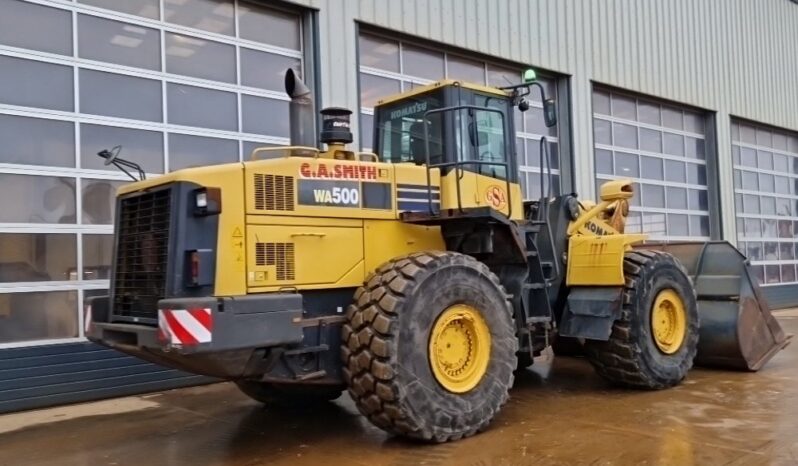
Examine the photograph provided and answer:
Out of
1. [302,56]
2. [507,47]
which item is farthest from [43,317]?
[507,47]

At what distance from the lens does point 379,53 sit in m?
11.4

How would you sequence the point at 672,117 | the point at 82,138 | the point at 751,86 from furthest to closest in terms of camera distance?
the point at 751,86, the point at 672,117, the point at 82,138

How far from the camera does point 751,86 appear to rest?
19.1m

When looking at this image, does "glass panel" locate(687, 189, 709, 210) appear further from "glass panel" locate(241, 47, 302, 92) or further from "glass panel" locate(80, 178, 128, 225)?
"glass panel" locate(80, 178, 128, 225)

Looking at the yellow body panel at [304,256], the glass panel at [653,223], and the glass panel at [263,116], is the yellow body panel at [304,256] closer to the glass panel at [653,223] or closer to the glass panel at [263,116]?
the glass panel at [263,116]

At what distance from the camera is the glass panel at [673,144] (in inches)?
674

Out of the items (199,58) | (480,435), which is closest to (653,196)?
(199,58)

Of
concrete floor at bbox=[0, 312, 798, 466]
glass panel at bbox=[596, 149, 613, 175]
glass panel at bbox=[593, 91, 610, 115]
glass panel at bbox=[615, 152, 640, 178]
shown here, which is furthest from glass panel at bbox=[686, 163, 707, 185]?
concrete floor at bbox=[0, 312, 798, 466]

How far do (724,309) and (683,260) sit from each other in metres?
1.00

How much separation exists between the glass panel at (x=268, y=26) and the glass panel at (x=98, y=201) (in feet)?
9.27

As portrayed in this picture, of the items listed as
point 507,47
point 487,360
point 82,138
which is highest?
→ point 507,47

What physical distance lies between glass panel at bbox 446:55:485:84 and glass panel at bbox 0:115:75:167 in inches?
252

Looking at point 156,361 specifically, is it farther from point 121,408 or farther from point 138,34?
point 138,34

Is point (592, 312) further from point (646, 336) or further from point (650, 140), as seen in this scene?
point (650, 140)
